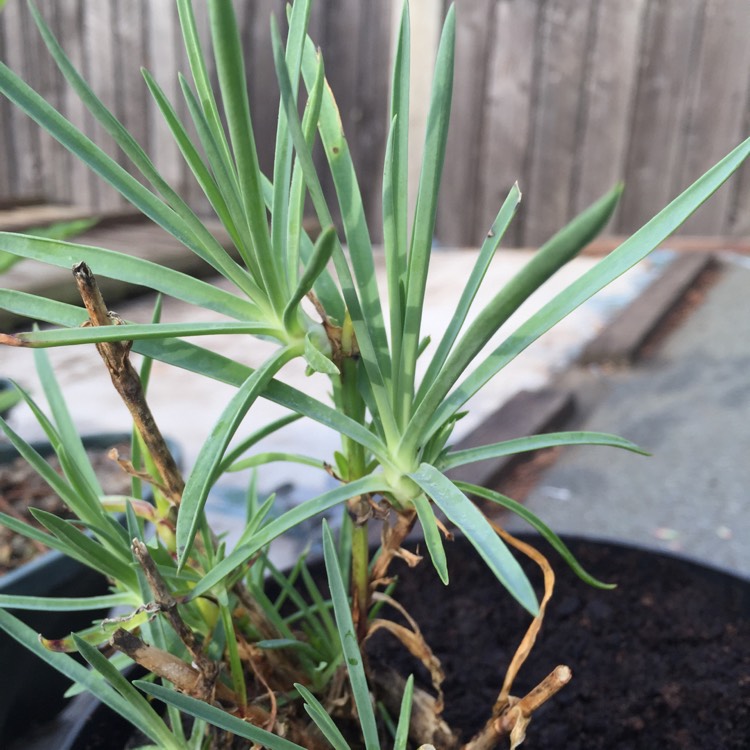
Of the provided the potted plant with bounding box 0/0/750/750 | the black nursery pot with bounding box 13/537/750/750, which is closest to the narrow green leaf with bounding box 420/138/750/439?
the potted plant with bounding box 0/0/750/750

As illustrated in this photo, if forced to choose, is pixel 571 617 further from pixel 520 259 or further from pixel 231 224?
pixel 520 259

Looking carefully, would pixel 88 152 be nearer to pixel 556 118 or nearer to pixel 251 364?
pixel 251 364

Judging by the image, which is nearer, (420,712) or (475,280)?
(475,280)

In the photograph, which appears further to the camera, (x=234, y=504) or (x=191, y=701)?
(x=234, y=504)

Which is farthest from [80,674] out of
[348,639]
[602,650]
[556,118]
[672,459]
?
[556,118]

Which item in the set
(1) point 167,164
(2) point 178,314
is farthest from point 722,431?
(1) point 167,164

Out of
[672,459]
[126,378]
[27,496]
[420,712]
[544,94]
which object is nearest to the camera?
[126,378]

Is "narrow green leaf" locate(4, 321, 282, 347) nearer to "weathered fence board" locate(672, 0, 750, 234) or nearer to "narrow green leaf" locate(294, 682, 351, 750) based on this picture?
"narrow green leaf" locate(294, 682, 351, 750)
